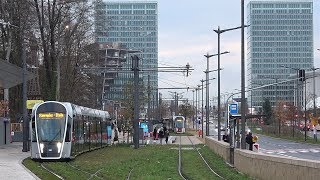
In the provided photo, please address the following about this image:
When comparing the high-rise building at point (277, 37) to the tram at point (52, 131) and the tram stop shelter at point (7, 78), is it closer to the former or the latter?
the tram stop shelter at point (7, 78)

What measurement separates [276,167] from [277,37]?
55353 mm

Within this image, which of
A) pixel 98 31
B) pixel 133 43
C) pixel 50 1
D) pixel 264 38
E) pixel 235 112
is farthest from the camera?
pixel 133 43

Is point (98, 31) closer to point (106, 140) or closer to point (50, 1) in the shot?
point (50, 1)

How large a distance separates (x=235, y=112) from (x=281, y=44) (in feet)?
128

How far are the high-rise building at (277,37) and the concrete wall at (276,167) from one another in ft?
128

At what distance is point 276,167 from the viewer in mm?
19438

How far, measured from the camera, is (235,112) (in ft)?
132

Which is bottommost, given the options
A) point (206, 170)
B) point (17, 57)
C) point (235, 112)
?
point (206, 170)

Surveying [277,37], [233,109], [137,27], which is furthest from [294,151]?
[137,27]

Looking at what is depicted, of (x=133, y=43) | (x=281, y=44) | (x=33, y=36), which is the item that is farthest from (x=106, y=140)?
(x=133, y=43)

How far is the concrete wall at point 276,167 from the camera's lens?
1609 centimetres

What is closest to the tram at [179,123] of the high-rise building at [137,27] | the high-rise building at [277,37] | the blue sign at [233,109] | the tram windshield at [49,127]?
the high-rise building at [137,27]

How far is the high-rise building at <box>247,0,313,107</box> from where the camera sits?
6775 cm

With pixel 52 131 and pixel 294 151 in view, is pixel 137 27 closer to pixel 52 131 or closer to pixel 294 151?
pixel 294 151
